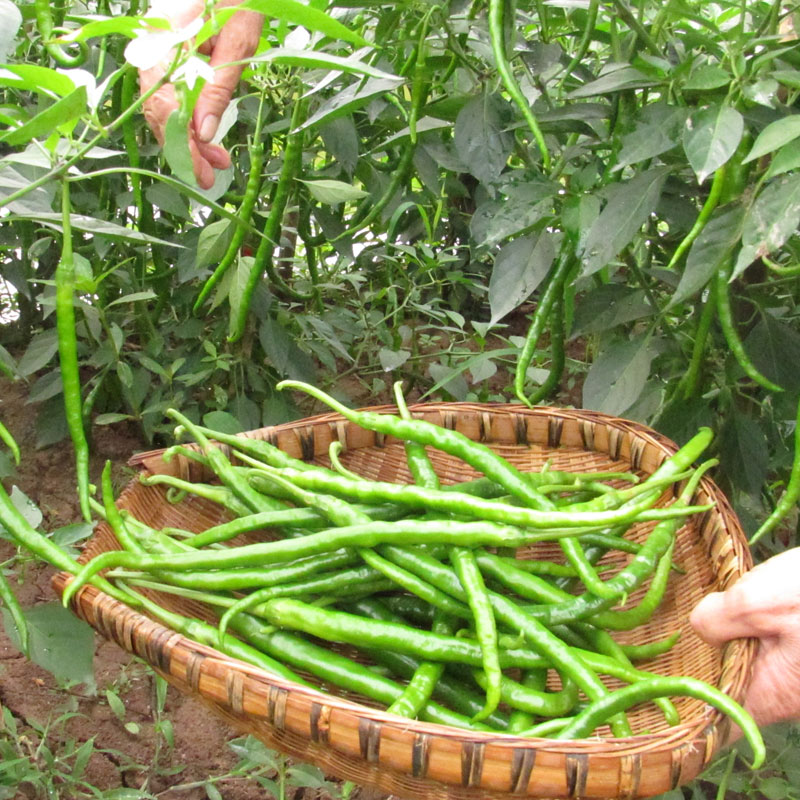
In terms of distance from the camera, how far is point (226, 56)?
3.36 ft

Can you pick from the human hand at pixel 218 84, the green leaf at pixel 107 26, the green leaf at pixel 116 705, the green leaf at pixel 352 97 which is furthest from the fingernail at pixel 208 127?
the green leaf at pixel 116 705

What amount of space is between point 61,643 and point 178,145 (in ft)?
2.03

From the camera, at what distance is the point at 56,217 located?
108cm

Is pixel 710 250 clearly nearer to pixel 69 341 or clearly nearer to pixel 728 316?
pixel 728 316

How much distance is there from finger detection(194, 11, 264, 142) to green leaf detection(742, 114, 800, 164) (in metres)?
0.57

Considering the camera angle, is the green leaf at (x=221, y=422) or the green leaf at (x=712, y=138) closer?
the green leaf at (x=712, y=138)

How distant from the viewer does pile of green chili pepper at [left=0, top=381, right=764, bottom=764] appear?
1.02 meters

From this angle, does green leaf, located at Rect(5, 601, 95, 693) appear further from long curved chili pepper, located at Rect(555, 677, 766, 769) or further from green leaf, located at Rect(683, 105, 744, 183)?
green leaf, located at Rect(683, 105, 744, 183)

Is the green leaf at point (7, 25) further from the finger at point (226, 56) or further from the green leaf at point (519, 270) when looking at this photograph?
the green leaf at point (519, 270)

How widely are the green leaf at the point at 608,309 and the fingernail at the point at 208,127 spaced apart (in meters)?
0.60

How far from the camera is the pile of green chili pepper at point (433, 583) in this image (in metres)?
1.02

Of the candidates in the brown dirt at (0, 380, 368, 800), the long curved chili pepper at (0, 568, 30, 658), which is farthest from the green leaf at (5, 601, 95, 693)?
the brown dirt at (0, 380, 368, 800)

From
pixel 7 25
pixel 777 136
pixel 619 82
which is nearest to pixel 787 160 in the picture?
pixel 777 136

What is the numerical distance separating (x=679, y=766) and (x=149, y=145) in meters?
1.44
